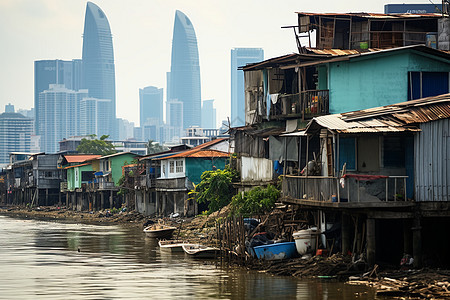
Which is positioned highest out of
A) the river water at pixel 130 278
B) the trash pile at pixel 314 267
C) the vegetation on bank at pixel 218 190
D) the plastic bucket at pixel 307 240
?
the vegetation on bank at pixel 218 190

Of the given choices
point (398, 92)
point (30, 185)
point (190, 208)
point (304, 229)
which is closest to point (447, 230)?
point (304, 229)

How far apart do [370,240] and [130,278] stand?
9.26 metres

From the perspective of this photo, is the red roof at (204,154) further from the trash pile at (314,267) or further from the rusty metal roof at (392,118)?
the rusty metal roof at (392,118)

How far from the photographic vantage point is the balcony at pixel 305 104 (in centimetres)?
3488

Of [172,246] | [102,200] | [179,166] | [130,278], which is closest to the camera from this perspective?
[130,278]

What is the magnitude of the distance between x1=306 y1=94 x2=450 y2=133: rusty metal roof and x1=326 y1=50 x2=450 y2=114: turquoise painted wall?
5920 mm

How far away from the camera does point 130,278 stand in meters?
28.3


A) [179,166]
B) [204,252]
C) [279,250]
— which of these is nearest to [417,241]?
[279,250]

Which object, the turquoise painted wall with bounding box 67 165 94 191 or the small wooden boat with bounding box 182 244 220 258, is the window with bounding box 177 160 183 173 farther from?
the turquoise painted wall with bounding box 67 165 94 191

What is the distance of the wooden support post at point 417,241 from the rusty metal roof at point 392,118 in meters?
3.12

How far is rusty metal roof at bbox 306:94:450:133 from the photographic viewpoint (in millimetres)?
24875

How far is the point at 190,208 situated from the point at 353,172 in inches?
1284

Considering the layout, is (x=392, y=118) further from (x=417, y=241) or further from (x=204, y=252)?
(x=204, y=252)

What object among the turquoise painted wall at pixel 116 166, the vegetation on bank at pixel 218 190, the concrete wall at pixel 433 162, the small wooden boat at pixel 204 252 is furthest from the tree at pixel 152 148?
the concrete wall at pixel 433 162
